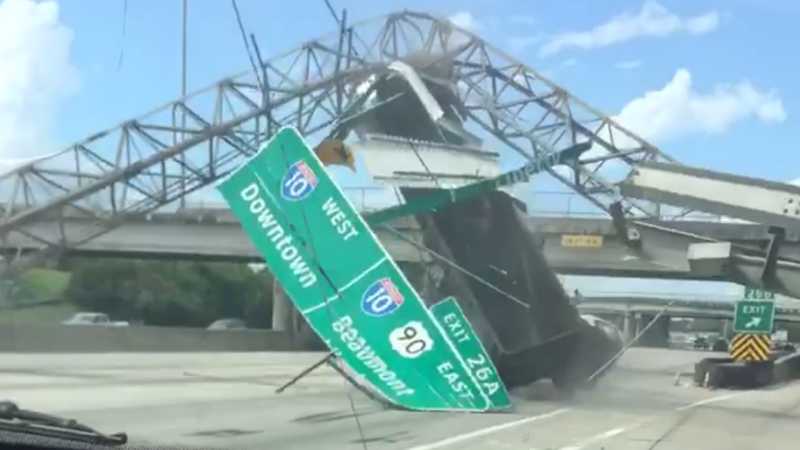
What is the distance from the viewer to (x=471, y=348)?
452 inches

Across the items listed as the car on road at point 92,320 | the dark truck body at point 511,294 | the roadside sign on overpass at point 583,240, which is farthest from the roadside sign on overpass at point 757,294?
the car on road at point 92,320

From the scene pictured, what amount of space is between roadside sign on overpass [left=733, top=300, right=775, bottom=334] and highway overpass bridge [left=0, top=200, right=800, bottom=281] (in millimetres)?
670

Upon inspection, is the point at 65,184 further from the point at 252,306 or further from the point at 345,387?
the point at 345,387

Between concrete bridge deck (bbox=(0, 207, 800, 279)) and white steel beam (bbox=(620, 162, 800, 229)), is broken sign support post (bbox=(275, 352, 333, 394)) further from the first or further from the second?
white steel beam (bbox=(620, 162, 800, 229))

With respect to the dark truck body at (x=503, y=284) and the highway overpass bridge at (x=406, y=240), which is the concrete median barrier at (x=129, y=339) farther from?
the dark truck body at (x=503, y=284)

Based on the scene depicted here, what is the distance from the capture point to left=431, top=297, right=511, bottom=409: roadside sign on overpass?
11180mm

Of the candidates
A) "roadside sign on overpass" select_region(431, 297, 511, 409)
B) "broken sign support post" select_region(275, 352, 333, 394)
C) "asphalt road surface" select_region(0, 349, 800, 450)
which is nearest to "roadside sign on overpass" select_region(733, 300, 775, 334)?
"asphalt road surface" select_region(0, 349, 800, 450)

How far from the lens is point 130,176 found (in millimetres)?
9133

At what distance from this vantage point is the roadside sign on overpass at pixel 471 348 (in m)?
11.2

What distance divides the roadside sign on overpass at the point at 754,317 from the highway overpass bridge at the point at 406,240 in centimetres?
67

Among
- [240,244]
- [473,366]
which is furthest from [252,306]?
[473,366]

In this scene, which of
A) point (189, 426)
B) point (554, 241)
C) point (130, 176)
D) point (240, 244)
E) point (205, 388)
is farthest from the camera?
point (205, 388)

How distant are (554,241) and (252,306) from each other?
3.45m

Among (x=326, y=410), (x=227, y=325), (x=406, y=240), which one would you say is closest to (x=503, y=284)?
(x=406, y=240)
